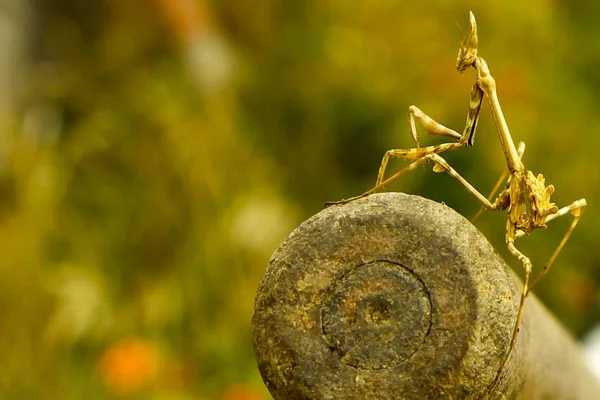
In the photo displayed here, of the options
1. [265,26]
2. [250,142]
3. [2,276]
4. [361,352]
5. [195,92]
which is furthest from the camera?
[265,26]

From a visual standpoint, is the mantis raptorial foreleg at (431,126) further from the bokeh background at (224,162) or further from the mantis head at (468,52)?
the bokeh background at (224,162)

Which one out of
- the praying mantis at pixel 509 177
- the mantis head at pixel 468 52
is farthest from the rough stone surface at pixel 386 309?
the mantis head at pixel 468 52

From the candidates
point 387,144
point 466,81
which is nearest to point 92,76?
point 387,144

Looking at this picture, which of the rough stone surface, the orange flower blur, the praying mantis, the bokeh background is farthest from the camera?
the bokeh background

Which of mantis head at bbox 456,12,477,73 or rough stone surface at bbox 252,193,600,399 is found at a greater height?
mantis head at bbox 456,12,477,73

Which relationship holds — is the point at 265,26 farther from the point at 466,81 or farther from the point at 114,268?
the point at 114,268

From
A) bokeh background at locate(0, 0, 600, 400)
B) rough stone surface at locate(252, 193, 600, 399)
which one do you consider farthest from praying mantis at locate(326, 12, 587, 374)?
bokeh background at locate(0, 0, 600, 400)

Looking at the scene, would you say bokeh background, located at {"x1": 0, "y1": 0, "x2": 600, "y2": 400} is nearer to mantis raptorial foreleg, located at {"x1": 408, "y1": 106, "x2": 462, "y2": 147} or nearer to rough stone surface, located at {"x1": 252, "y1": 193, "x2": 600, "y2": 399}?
mantis raptorial foreleg, located at {"x1": 408, "y1": 106, "x2": 462, "y2": 147}

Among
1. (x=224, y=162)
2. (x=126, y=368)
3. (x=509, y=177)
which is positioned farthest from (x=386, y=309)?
(x=224, y=162)
